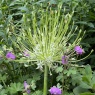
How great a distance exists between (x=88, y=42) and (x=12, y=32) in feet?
3.11

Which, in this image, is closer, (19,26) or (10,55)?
(10,55)

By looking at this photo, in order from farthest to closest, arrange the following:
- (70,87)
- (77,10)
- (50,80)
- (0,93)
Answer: (77,10) → (50,80) → (70,87) → (0,93)

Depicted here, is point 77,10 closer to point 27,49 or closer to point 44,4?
point 44,4

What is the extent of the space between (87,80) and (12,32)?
0.90 metres

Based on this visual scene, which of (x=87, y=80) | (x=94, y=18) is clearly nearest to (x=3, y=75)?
(x=87, y=80)

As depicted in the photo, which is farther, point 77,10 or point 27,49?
point 77,10

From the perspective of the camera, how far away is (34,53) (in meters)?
2.33

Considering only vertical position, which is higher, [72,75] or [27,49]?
[27,49]

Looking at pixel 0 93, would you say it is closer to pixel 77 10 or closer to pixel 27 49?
pixel 27 49

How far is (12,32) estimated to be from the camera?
2604 mm

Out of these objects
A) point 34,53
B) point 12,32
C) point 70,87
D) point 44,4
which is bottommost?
point 70,87

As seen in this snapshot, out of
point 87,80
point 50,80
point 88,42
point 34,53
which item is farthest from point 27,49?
point 88,42

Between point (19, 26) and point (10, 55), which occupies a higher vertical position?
point (19, 26)

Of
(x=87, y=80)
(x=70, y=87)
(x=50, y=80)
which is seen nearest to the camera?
(x=87, y=80)
